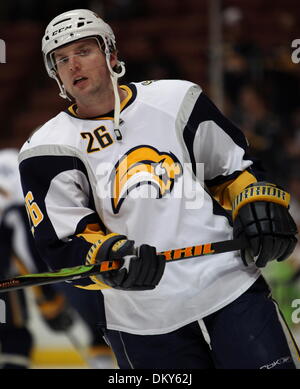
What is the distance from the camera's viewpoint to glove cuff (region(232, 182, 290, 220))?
1821mm

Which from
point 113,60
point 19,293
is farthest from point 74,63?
point 19,293

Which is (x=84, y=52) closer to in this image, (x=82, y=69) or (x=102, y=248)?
(x=82, y=69)

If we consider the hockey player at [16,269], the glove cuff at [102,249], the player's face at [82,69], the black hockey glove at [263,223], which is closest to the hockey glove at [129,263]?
the glove cuff at [102,249]

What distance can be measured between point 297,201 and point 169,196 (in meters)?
2.09

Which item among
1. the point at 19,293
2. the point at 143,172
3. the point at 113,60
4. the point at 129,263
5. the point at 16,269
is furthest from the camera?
the point at 16,269

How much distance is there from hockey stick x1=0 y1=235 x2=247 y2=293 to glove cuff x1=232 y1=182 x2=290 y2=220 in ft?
0.38

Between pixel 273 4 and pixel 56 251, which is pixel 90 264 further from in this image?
pixel 273 4

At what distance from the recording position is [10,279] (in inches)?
69.2

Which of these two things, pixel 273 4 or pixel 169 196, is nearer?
pixel 169 196

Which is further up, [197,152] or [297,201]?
[197,152]

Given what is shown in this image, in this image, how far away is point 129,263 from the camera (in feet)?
5.58

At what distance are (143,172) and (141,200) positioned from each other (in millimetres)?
68
